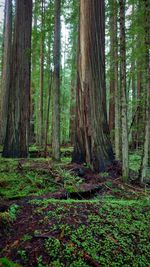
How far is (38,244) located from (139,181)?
136 inches

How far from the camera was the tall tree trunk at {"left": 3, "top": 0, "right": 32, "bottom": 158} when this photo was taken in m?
8.58

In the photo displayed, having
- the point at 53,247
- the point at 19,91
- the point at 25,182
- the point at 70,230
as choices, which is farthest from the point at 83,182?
the point at 19,91

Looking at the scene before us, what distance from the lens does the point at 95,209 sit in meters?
3.37

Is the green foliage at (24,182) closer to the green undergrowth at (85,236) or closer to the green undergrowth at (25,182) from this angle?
the green undergrowth at (25,182)

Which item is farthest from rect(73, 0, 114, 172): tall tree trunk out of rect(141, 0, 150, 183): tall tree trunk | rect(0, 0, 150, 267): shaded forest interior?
rect(141, 0, 150, 183): tall tree trunk

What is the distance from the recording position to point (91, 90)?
6523 mm

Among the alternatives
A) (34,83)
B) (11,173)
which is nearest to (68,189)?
(11,173)

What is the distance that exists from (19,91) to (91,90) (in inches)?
128

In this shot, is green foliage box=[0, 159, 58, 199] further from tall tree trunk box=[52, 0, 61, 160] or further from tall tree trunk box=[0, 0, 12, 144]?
tall tree trunk box=[0, 0, 12, 144]

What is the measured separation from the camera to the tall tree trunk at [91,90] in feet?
20.9

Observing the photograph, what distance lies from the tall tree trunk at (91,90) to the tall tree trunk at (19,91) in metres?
2.71

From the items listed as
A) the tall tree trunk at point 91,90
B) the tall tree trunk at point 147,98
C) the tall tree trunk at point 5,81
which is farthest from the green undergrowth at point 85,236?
the tall tree trunk at point 5,81

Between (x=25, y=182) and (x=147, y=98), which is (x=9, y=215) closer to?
(x=25, y=182)

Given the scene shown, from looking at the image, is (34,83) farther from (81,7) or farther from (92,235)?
(92,235)
